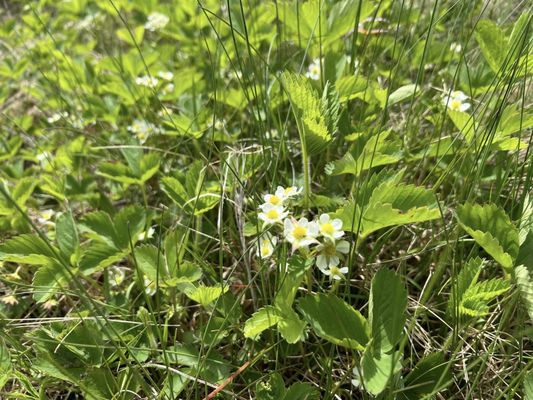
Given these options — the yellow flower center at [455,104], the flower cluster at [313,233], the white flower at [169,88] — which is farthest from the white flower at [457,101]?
the white flower at [169,88]

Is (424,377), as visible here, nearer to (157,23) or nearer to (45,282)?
(45,282)

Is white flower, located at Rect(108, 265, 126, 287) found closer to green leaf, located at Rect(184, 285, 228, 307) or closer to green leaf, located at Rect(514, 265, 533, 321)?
green leaf, located at Rect(184, 285, 228, 307)

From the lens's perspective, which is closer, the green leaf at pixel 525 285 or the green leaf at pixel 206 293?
the green leaf at pixel 525 285

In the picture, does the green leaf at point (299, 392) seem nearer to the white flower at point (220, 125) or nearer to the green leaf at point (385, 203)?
the green leaf at point (385, 203)

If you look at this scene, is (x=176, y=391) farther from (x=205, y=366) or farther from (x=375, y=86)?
(x=375, y=86)

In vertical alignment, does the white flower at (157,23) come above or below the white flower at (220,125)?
above

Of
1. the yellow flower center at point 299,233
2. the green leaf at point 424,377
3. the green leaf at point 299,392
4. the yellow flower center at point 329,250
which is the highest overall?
the yellow flower center at point 299,233

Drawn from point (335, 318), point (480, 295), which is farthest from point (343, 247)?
point (480, 295)
